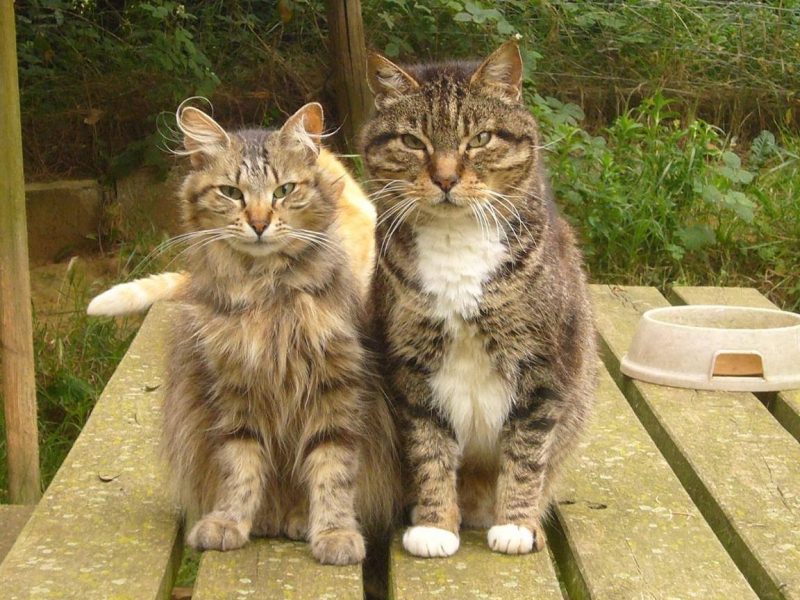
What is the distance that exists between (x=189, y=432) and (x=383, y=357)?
0.40 m

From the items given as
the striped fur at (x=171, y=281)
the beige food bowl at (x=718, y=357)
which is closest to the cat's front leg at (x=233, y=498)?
the striped fur at (x=171, y=281)

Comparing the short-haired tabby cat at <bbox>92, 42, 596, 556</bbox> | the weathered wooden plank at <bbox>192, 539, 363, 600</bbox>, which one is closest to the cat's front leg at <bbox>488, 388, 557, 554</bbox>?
the short-haired tabby cat at <bbox>92, 42, 596, 556</bbox>

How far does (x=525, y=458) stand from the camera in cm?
217

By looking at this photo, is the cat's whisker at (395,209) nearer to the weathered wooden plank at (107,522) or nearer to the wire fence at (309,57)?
the weathered wooden plank at (107,522)

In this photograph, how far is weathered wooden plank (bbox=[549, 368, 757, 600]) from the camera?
6.35 feet

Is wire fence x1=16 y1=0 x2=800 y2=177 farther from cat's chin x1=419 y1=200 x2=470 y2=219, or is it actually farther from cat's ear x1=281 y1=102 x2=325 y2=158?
cat's chin x1=419 y1=200 x2=470 y2=219

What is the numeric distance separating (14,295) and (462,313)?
1.45 m

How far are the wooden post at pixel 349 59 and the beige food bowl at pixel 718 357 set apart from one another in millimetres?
1824

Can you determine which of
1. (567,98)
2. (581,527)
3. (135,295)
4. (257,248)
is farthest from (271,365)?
(567,98)

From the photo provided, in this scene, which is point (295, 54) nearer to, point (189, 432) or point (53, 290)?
point (53, 290)

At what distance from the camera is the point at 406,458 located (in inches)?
87.4

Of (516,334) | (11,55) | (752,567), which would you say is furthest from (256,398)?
(11,55)

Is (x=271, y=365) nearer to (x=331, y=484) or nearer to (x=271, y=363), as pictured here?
(x=271, y=363)

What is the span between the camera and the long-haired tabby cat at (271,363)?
83.0 inches
